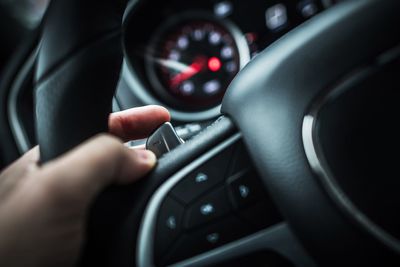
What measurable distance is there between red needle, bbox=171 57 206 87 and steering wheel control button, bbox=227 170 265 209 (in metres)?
1.14

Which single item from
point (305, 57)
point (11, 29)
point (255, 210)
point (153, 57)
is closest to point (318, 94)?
point (305, 57)

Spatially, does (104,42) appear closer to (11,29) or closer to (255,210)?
(255,210)

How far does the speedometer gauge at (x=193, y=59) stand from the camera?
5.11 feet

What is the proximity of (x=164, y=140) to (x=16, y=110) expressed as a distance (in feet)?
4.14

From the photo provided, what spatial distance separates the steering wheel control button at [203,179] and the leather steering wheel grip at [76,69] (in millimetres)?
126

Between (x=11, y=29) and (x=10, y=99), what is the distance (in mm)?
270

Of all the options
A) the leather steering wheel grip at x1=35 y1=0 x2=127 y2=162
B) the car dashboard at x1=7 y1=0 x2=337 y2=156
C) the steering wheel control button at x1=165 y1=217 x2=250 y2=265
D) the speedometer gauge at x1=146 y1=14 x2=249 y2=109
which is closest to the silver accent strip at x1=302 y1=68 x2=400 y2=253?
the steering wheel control button at x1=165 y1=217 x2=250 y2=265

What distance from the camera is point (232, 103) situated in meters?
0.52

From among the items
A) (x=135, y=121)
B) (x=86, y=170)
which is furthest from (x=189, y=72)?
(x=86, y=170)

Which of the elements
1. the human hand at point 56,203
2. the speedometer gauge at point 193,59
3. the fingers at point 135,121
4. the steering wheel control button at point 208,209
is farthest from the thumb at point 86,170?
the speedometer gauge at point 193,59

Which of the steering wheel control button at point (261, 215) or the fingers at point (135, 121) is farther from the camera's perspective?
the fingers at point (135, 121)

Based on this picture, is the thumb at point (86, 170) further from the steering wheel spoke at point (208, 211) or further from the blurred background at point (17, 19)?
the blurred background at point (17, 19)

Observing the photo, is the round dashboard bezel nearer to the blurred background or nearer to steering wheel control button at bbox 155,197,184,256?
the blurred background

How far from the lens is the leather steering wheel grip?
42 centimetres
